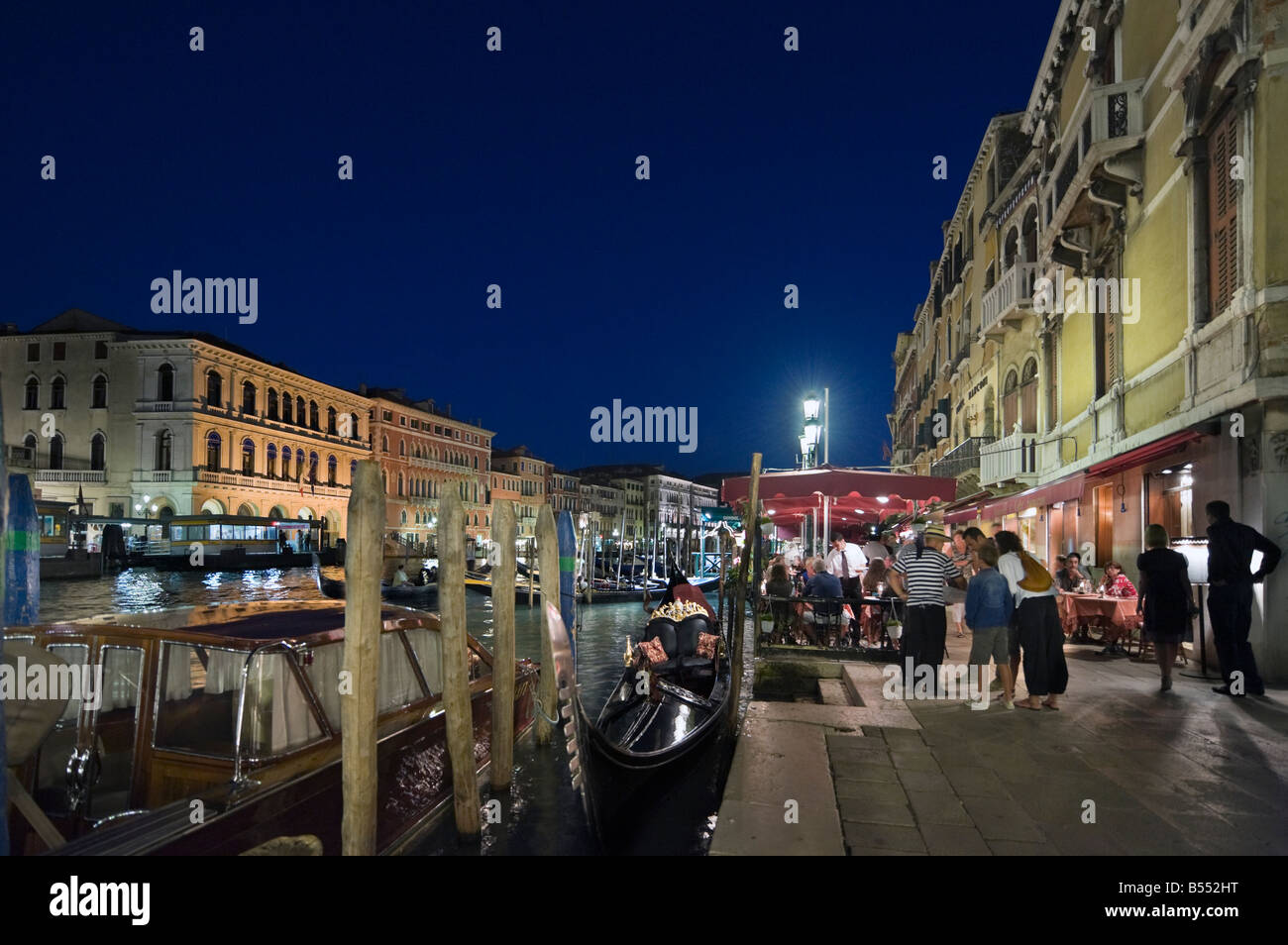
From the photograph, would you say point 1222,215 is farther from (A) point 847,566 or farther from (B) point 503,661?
(B) point 503,661

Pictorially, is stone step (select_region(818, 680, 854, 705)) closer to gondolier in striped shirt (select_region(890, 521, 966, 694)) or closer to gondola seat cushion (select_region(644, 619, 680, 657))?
gondolier in striped shirt (select_region(890, 521, 966, 694))

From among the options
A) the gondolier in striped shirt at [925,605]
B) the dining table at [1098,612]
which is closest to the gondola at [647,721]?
the gondolier in striped shirt at [925,605]

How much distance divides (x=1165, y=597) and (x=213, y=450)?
44.9 metres

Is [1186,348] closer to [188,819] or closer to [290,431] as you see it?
[188,819]

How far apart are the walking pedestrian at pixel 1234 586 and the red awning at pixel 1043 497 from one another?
3.71m

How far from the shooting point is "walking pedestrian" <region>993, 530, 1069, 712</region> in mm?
5926

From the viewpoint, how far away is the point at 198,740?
3748 mm

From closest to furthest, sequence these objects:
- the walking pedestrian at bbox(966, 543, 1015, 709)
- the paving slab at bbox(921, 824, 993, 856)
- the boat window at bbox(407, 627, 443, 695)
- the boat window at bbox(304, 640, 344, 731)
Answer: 1. the paving slab at bbox(921, 824, 993, 856)
2. the boat window at bbox(304, 640, 344, 731)
3. the boat window at bbox(407, 627, 443, 695)
4. the walking pedestrian at bbox(966, 543, 1015, 709)

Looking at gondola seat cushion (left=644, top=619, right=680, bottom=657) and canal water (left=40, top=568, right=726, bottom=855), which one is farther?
gondola seat cushion (left=644, top=619, right=680, bottom=657)

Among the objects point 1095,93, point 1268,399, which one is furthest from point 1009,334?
point 1268,399

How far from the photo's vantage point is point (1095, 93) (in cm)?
988

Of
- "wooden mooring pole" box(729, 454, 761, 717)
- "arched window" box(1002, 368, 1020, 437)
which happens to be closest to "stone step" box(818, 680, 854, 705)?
"wooden mooring pole" box(729, 454, 761, 717)

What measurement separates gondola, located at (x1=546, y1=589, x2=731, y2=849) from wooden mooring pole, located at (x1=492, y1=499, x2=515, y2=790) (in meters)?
0.70
